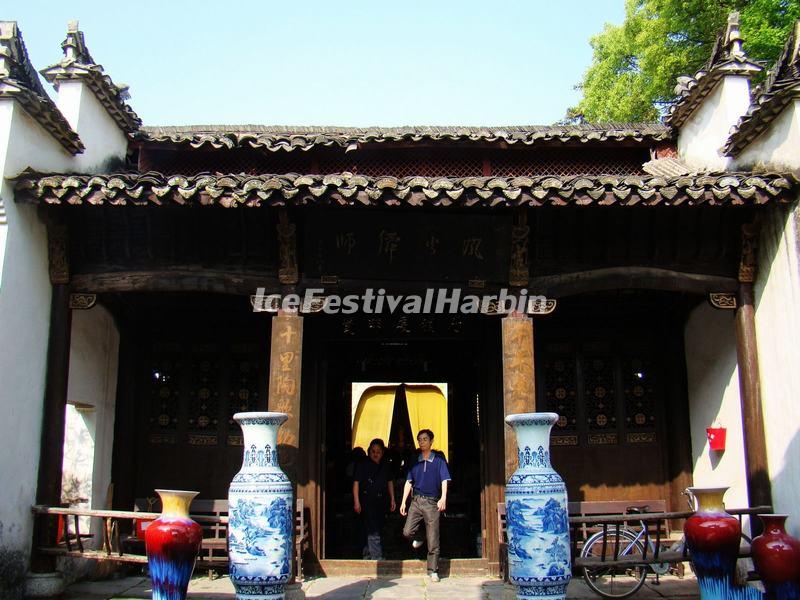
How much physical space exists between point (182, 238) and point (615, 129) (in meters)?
5.02

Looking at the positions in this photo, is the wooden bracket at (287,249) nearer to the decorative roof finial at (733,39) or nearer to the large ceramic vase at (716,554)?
the large ceramic vase at (716,554)

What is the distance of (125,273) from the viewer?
22.9 feet

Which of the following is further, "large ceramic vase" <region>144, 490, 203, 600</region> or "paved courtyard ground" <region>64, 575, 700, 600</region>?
"paved courtyard ground" <region>64, 575, 700, 600</region>

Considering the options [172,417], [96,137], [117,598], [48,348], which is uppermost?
[96,137]

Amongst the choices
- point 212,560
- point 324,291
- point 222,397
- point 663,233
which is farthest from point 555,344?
point 212,560

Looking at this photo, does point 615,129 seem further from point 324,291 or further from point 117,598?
point 117,598

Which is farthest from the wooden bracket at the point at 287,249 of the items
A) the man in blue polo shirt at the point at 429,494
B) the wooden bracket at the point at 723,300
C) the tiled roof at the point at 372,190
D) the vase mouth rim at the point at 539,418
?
the wooden bracket at the point at 723,300

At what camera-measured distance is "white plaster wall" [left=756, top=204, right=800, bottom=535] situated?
645cm

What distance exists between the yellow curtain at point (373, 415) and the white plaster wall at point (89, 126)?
8559 millimetres

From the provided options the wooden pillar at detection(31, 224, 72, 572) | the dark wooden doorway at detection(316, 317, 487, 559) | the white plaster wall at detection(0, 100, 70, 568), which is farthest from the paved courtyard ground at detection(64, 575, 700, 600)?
the dark wooden doorway at detection(316, 317, 487, 559)

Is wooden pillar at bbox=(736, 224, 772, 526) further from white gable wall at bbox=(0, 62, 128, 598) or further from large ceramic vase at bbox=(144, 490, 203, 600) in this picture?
white gable wall at bbox=(0, 62, 128, 598)

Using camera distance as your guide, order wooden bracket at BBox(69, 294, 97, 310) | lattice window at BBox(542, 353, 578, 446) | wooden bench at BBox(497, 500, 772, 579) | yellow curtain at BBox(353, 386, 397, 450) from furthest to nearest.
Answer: yellow curtain at BBox(353, 386, 397, 450) → lattice window at BBox(542, 353, 578, 446) → wooden bracket at BBox(69, 294, 97, 310) → wooden bench at BBox(497, 500, 772, 579)

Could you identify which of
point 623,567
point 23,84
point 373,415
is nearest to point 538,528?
point 623,567

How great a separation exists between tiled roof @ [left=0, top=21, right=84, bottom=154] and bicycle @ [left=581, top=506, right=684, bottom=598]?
5.79 metres
